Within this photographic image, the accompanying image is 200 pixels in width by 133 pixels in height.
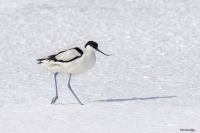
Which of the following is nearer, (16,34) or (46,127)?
(46,127)

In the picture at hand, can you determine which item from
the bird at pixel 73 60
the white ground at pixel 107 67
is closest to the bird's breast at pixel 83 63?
the bird at pixel 73 60

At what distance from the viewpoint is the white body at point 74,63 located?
346 inches

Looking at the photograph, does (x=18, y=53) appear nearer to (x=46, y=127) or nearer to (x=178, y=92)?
(x=178, y=92)

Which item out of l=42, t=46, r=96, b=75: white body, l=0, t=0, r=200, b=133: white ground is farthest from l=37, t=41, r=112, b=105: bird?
l=0, t=0, r=200, b=133: white ground

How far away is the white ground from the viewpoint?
745 cm

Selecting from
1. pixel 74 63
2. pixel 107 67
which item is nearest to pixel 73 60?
pixel 74 63

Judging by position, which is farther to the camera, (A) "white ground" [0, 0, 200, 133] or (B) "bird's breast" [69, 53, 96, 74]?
(B) "bird's breast" [69, 53, 96, 74]

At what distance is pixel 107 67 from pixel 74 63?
2.74 meters

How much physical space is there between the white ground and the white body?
1.41ft

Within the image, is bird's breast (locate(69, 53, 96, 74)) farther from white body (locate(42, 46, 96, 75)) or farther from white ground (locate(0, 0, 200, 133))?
white ground (locate(0, 0, 200, 133))

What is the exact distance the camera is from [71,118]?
752 cm

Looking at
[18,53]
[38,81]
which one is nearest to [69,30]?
[18,53]

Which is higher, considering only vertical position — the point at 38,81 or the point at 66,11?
the point at 66,11

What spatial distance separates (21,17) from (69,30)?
5.08 feet
